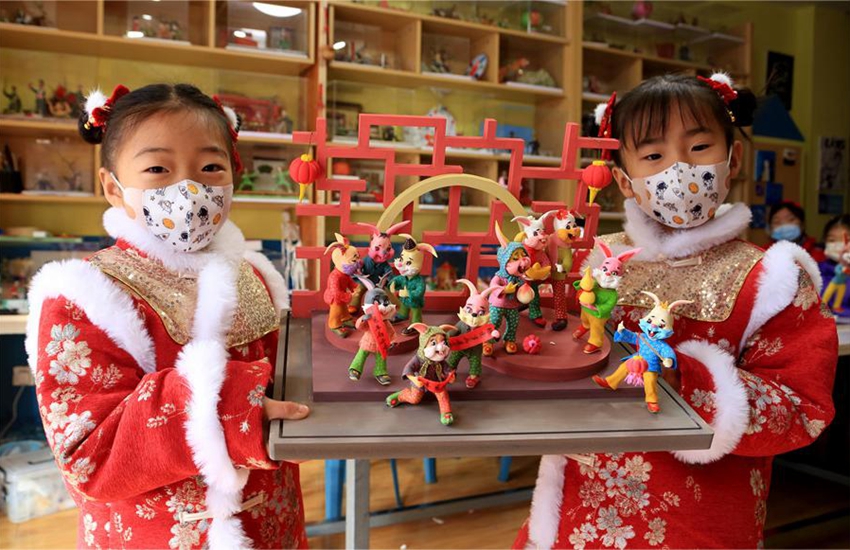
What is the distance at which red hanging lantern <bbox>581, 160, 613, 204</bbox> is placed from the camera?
1012 mm

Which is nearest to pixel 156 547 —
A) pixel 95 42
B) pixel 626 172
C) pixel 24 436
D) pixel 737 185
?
pixel 626 172

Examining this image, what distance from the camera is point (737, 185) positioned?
14.2 ft

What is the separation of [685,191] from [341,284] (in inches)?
23.3

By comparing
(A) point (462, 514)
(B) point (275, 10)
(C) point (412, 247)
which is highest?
(B) point (275, 10)

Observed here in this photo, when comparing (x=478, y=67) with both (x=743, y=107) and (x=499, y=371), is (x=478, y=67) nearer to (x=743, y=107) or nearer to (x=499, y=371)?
(x=743, y=107)

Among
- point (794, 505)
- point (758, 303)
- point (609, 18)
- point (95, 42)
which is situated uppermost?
point (609, 18)

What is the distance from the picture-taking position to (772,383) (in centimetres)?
94

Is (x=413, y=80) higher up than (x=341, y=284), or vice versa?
(x=413, y=80)

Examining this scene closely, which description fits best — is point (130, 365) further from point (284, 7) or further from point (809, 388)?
point (284, 7)

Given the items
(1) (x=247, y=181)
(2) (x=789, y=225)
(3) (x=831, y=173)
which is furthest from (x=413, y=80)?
(3) (x=831, y=173)

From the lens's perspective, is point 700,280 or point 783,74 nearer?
point 700,280

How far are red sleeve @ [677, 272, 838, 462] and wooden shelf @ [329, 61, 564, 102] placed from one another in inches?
98.2

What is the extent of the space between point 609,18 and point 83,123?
3408 millimetres

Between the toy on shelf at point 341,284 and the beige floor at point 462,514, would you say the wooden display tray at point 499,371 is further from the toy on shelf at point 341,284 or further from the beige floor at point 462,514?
the beige floor at point 462,514
